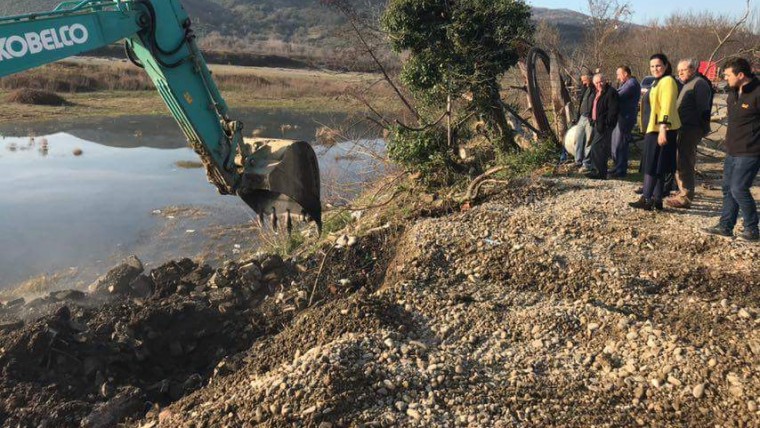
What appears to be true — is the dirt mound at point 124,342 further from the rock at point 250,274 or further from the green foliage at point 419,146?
the green foliage at point 419,146

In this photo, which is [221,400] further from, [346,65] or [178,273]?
[346,65]

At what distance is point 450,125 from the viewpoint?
10.2m

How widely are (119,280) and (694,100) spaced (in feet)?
24.9

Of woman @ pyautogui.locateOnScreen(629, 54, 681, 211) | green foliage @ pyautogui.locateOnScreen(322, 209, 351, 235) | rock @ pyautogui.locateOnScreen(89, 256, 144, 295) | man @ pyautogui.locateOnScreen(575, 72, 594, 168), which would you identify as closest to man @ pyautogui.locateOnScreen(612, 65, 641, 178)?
man @ pyautogui.locateOnScreen(575, 72, 594, 168)

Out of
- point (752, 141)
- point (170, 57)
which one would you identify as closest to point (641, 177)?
point (752, 141)

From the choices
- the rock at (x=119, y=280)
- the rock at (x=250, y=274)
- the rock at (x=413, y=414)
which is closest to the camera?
the rock at (x=413, y=414)

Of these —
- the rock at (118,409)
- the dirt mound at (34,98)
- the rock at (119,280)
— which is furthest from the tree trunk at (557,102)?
the dirt mound at (34,98)

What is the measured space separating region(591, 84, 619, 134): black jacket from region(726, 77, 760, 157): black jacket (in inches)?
98.8

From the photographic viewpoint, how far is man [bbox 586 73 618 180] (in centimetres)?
862

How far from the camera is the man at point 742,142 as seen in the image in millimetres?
5871

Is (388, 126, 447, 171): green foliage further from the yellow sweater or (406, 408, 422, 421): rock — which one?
(406, 408, 422, 421): rock

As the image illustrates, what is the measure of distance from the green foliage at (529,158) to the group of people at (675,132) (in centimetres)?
91

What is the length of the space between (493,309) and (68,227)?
9098mm

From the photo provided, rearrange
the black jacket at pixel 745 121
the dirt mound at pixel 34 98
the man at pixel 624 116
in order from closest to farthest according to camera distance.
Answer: the black jacket at pixel 745 121 → the man at pixel 624 116 → the dirt mound at pixel 34 98
